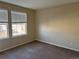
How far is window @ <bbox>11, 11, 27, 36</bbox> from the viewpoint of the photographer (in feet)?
12.8

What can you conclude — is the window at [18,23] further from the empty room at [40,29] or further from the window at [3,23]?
the window at [3,23]

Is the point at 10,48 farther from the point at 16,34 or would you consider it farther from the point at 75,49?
the point at 75,49

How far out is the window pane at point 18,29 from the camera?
394 centimetres

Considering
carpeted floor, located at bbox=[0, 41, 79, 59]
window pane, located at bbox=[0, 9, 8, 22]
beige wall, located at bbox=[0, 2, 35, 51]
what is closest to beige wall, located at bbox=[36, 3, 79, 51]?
beige wall, located at bbox=[0, 2, 35, 51]

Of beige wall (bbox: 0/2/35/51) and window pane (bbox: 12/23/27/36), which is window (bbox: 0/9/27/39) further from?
beige wall (bbox: 0/2/35/51)

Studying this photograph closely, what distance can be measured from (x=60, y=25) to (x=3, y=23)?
2885mm

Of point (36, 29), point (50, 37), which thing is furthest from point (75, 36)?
point (36, 29)

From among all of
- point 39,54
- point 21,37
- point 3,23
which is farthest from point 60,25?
point 3,23

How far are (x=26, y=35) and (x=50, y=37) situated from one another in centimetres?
152

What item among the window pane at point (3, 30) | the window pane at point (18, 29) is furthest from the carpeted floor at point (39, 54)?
the window pane at point (18, 29)

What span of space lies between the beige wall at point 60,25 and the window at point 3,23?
2.21 meters

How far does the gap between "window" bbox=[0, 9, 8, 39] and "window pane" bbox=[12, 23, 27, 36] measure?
0.43 metres

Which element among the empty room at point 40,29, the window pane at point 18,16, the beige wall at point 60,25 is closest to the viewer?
the empty room at point 40,29

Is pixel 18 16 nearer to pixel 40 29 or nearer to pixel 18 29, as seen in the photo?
pixel 18 29
